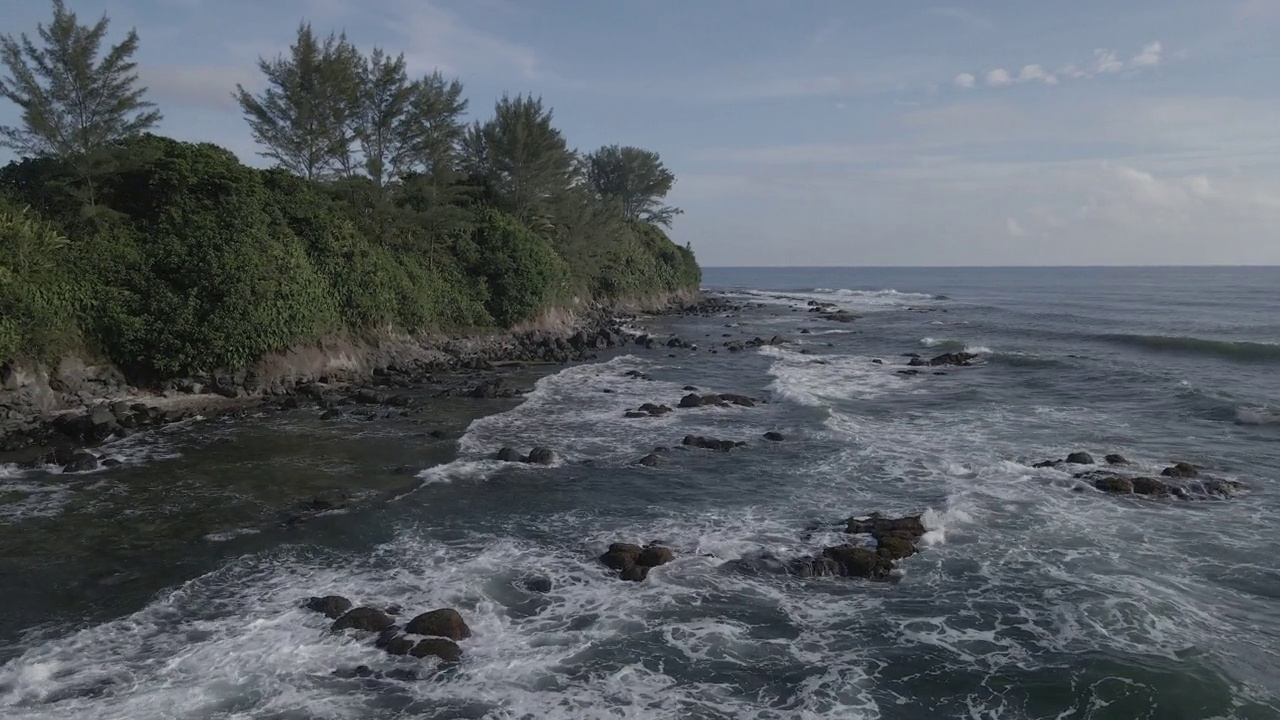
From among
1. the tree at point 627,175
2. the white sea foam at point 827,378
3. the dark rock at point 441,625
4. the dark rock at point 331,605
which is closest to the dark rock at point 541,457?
the dark rock at point 331,605

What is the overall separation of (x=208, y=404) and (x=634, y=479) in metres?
15.0

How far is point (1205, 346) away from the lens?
38375 millimetres

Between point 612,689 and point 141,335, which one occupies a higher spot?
point 141,335

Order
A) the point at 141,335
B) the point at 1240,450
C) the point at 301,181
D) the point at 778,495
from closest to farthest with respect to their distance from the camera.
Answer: the point at 778,495, the point at 1240,450, the point at 141,335, the point at 301,181

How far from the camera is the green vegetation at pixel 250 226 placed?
2298 centimetres

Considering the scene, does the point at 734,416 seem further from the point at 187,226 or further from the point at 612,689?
the point at 187,226

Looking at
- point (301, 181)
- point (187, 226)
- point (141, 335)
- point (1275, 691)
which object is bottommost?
point (1275, 691)

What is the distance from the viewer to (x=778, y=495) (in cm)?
1614

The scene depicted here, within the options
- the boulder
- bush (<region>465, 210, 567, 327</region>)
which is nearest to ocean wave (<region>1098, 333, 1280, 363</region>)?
bush (<region>465, 210, 567, 327</region>)

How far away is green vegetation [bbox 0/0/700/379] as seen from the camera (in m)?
23.0

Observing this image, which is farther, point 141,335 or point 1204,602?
point 141,335

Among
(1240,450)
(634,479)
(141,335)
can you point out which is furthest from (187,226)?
(1240,450)

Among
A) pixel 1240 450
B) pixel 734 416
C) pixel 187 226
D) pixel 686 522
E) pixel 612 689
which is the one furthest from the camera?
pixel 187 226

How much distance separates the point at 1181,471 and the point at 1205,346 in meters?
27.3
